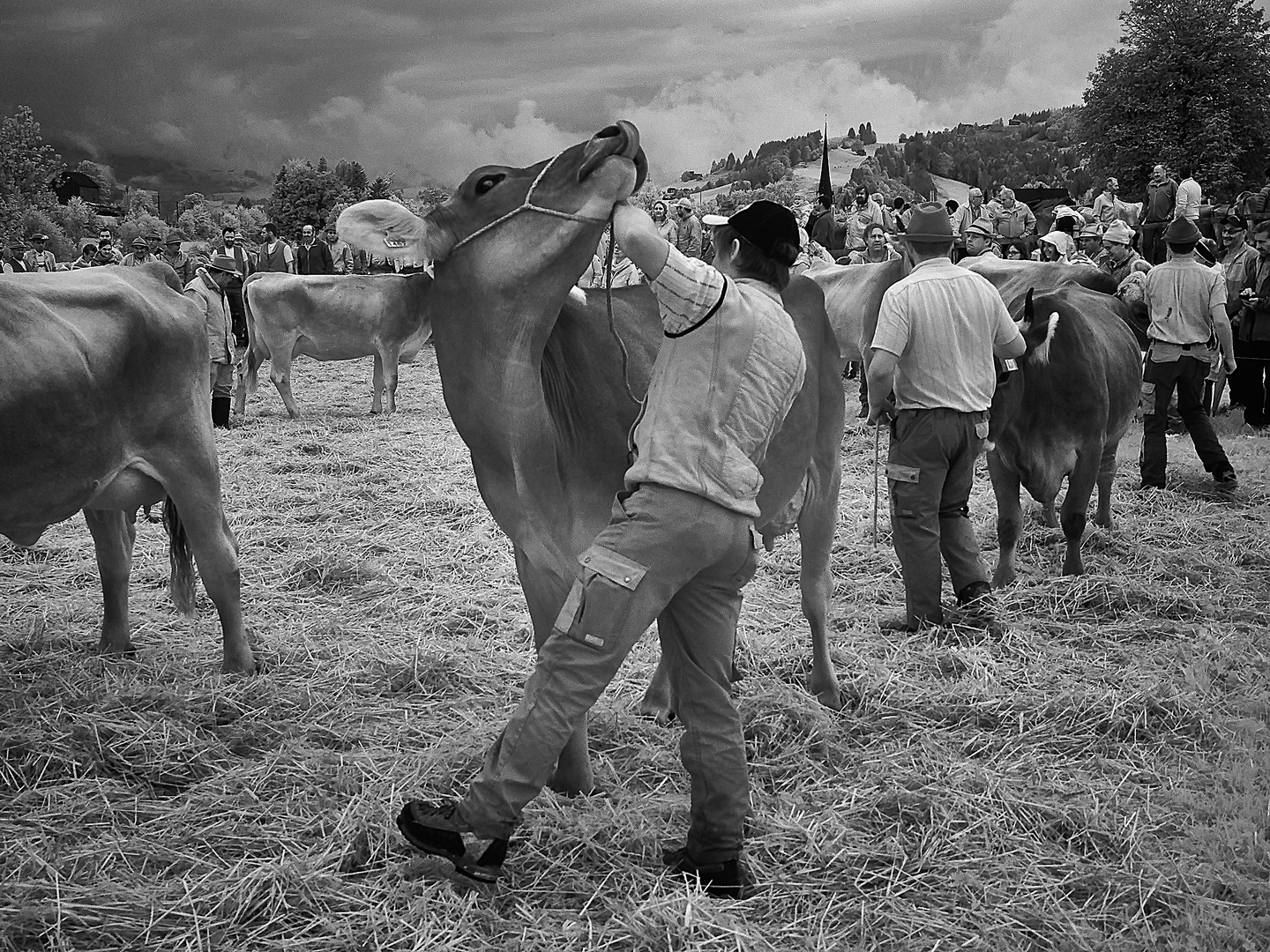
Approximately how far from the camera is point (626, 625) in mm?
2920

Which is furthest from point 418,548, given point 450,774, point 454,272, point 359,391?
point 359,391

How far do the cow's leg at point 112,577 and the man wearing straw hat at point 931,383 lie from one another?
3.72 meters

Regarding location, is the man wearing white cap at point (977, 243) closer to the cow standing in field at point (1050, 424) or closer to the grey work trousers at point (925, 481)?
the cow standing in field at point (1050, 424)

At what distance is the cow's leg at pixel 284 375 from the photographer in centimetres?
1307

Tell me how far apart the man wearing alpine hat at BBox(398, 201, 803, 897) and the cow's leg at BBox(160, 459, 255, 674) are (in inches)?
89.4

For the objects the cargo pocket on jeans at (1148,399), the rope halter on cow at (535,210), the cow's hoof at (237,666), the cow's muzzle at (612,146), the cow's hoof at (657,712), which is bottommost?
the cow's hoof at (237,666)

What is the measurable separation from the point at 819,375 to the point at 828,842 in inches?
79.2

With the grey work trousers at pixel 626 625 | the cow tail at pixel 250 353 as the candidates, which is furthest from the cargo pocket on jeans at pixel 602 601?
the cow tail at pixel 250 353

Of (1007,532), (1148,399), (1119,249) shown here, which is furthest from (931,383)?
(1119,249)

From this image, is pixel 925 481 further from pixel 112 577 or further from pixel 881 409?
pixel 112 577

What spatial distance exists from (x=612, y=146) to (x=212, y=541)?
9.86 feet

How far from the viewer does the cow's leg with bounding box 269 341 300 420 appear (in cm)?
1307

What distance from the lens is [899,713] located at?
451cm

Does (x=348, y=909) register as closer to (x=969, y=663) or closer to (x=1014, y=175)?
(x=969, y=663)
